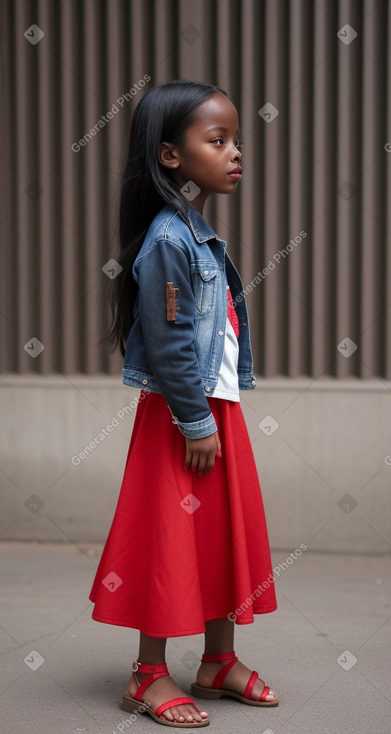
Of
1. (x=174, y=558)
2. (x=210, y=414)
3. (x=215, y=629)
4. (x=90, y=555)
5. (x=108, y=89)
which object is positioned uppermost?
(x=108, y=89)

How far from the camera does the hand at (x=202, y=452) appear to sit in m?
2.62

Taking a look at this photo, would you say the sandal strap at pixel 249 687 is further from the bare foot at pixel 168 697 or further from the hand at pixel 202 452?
the hand at pixel 202 452

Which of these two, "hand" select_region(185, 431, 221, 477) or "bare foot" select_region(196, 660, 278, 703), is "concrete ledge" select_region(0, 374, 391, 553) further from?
"hand" select_region(185, 431, 221, 477)

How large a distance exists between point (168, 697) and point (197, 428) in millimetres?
771

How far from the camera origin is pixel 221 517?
2.73 metres

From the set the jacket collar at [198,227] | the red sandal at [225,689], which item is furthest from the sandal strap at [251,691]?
the jacket collar at [198,227]

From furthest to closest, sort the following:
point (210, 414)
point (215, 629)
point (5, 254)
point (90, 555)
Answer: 1. point (5, 254)
2. point (90, 555)
3. point (215, 629)
4. point (210, 414)

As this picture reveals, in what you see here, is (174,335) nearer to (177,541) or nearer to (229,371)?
(229,371)

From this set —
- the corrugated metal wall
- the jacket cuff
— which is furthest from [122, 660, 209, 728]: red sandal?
the corrugated metal wall

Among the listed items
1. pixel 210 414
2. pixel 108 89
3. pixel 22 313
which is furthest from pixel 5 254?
pixel 210 414

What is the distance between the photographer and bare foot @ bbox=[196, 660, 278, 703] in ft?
9.27

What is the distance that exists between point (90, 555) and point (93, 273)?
1.41 meters

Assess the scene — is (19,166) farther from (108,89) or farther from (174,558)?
(174,558)

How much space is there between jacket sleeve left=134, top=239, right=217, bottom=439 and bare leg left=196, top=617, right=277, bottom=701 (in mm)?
623
